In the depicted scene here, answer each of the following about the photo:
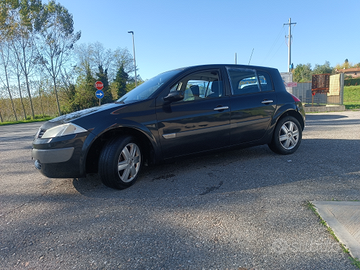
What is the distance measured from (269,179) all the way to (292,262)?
68.8 inches

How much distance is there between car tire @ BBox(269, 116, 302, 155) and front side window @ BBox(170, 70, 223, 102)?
138 centimetres

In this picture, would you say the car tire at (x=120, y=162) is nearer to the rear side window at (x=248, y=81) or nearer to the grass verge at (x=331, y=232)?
the rear side window at (x=248, y=81)

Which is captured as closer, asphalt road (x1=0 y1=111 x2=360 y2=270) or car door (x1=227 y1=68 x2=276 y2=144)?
asphalt road (x1=0 y1=111 x2=360 y2=270)

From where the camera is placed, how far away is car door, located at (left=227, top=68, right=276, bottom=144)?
4.02 m

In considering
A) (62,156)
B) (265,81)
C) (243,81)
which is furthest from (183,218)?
(265,81)

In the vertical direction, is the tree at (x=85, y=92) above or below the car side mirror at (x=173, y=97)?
above

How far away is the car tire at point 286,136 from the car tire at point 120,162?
99.7 inches

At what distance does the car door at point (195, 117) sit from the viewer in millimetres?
3488

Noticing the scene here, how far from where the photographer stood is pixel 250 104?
13.6ft

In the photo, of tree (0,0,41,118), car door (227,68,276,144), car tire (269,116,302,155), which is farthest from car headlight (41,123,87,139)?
tree (0,0,41,118)

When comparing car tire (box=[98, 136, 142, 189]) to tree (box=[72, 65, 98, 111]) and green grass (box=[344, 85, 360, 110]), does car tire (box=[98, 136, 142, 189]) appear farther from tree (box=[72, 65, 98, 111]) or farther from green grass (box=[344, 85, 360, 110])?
tree (box=[72, 65, 98, 111])

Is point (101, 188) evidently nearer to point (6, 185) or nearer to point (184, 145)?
point (184, 145)

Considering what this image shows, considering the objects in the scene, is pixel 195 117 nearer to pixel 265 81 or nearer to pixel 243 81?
pixel 243 81

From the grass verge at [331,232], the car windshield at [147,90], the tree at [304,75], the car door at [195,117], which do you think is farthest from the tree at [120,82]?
the tree at [304,75]
